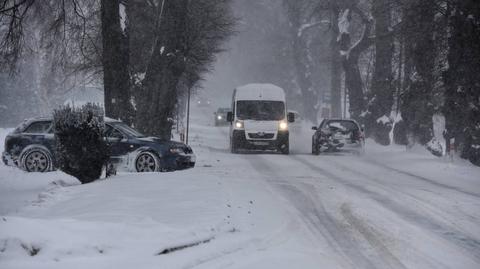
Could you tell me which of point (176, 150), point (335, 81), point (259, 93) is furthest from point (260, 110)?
point (335, 81)

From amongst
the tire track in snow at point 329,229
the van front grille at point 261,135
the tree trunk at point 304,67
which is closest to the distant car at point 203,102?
the tree trunk at point 304,67

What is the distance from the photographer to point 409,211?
10539 millimetres

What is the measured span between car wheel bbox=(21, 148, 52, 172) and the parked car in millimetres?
11458

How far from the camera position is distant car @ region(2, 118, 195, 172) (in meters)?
16.0

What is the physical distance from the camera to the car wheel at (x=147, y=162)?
52.7 feet

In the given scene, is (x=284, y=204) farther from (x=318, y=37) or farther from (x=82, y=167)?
(x=318, y=37)

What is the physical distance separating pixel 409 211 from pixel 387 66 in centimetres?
2165

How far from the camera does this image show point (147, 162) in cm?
1616

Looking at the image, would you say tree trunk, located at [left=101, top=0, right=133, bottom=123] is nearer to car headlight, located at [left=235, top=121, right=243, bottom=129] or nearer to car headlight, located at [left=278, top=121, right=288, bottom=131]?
car headlight, located at [left=235, top=121, right=243, bottom=129]

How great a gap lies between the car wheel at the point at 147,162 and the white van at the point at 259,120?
819 cm

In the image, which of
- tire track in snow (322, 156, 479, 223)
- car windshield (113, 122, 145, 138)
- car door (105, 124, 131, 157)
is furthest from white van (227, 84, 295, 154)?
car door (105, 124, 131, 157)

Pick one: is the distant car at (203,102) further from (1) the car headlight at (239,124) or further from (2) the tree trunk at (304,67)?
(1) the car headlight at (239,124)

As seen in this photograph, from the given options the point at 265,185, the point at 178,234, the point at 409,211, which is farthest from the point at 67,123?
the point at 409,211

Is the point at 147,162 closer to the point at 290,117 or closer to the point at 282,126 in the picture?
the point at 282,126
